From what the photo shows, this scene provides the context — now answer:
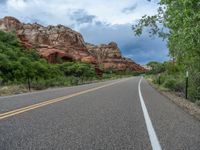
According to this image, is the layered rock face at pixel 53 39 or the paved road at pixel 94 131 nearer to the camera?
the paved road at pixel 94 131

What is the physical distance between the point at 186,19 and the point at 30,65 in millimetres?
34567

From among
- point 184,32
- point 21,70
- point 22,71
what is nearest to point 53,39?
point 21,70

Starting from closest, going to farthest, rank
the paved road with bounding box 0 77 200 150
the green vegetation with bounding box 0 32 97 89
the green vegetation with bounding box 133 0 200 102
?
1. the paved road with bounding box 0 77 200 150
2. the green vegetation with bounding box 133 0 200 102
3. the green vegetation with bounding box 0 32 97 89

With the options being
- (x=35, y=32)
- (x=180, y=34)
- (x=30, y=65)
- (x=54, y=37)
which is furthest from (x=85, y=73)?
(x=180, y=34)

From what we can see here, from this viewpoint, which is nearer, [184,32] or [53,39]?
[184,32]

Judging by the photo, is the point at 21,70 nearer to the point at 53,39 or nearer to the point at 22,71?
the point at 22,71

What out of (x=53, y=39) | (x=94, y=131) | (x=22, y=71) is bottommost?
(x=94, y=131)

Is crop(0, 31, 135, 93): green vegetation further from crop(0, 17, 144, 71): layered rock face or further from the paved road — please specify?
crop(0, 17, 144, 71): layered rock face

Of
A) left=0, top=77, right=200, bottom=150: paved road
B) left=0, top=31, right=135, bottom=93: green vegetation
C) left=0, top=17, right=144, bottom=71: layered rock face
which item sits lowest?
left=0, top=77, right=200, bottom=150: paved road

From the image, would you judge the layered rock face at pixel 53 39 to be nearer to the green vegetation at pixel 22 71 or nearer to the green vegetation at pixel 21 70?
the green vegetation at pixel 21 70

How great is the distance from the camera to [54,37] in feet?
401

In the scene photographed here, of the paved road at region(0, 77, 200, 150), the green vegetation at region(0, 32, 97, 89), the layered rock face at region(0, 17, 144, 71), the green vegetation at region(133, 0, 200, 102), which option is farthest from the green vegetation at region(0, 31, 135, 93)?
the layered rock face at region(0, 17, 144, 71)

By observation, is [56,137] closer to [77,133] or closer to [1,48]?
[77,133]

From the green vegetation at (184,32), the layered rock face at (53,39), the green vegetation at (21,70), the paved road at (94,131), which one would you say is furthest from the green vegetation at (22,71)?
the layered rock face at (53,39)
